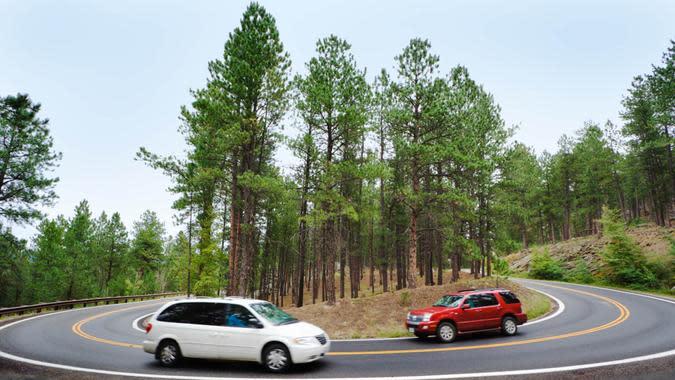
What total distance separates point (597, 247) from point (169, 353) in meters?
44.2

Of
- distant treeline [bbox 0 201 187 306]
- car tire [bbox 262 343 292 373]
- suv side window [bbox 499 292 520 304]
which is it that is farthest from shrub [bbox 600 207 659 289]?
distant treeline [bbox 0 201 187 306]

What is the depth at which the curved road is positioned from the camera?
8.43 m

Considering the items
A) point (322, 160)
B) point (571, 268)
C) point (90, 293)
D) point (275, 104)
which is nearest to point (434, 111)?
point (322, 160)

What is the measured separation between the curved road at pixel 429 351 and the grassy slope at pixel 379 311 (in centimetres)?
187

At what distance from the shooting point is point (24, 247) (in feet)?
89.4

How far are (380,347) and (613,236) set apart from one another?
28906 mm

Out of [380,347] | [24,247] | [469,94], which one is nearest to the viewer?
Result: [380,347]

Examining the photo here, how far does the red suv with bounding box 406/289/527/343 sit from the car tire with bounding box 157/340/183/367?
7984 millimetres

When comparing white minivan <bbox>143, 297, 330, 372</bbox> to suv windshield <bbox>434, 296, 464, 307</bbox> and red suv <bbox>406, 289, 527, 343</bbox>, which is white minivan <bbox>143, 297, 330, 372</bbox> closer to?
red suv <bbox>406, 289, 527, 343</bbox>

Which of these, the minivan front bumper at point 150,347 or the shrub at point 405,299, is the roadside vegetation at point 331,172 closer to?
the shrub at point 405,299

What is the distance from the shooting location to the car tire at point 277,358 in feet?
27.4

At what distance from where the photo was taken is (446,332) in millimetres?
12438

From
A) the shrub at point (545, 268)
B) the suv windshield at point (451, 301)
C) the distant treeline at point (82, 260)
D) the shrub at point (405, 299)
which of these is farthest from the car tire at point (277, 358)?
the shrub at point (545, 268)

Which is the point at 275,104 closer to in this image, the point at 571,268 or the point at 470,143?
the point at 470,143
